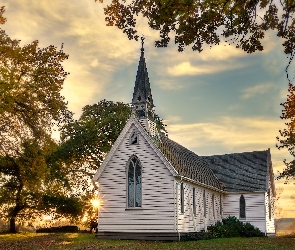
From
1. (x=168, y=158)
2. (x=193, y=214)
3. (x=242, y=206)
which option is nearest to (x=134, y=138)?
(x=168, y=158)

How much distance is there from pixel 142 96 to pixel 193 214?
1139cm

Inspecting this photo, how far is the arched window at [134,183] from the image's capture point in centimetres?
2759

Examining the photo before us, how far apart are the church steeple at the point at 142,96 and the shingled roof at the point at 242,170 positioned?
12.3 metres

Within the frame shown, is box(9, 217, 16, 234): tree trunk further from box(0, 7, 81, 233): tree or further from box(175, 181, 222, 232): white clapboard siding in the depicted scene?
box(175, 181, 222, 232): white clapboard siding

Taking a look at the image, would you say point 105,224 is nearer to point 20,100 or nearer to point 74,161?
point 20,100

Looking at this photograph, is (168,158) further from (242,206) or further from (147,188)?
(242,206)

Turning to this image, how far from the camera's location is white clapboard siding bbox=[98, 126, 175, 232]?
87.1ft

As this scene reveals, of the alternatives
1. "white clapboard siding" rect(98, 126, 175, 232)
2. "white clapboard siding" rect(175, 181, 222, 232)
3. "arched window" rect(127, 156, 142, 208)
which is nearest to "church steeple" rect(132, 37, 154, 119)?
"white clapboard siding" rect(98, 126, 175, 232)

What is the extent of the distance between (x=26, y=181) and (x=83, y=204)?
15.1 meters

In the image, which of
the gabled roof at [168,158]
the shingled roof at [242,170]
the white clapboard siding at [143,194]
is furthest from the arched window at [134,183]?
the shingled roof at [242,170]

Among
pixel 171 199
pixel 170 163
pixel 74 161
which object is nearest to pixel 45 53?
pixel 170 163

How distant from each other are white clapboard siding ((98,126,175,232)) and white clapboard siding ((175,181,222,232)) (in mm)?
963

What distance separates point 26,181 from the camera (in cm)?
3422

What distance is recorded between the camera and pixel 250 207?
1512 inches
